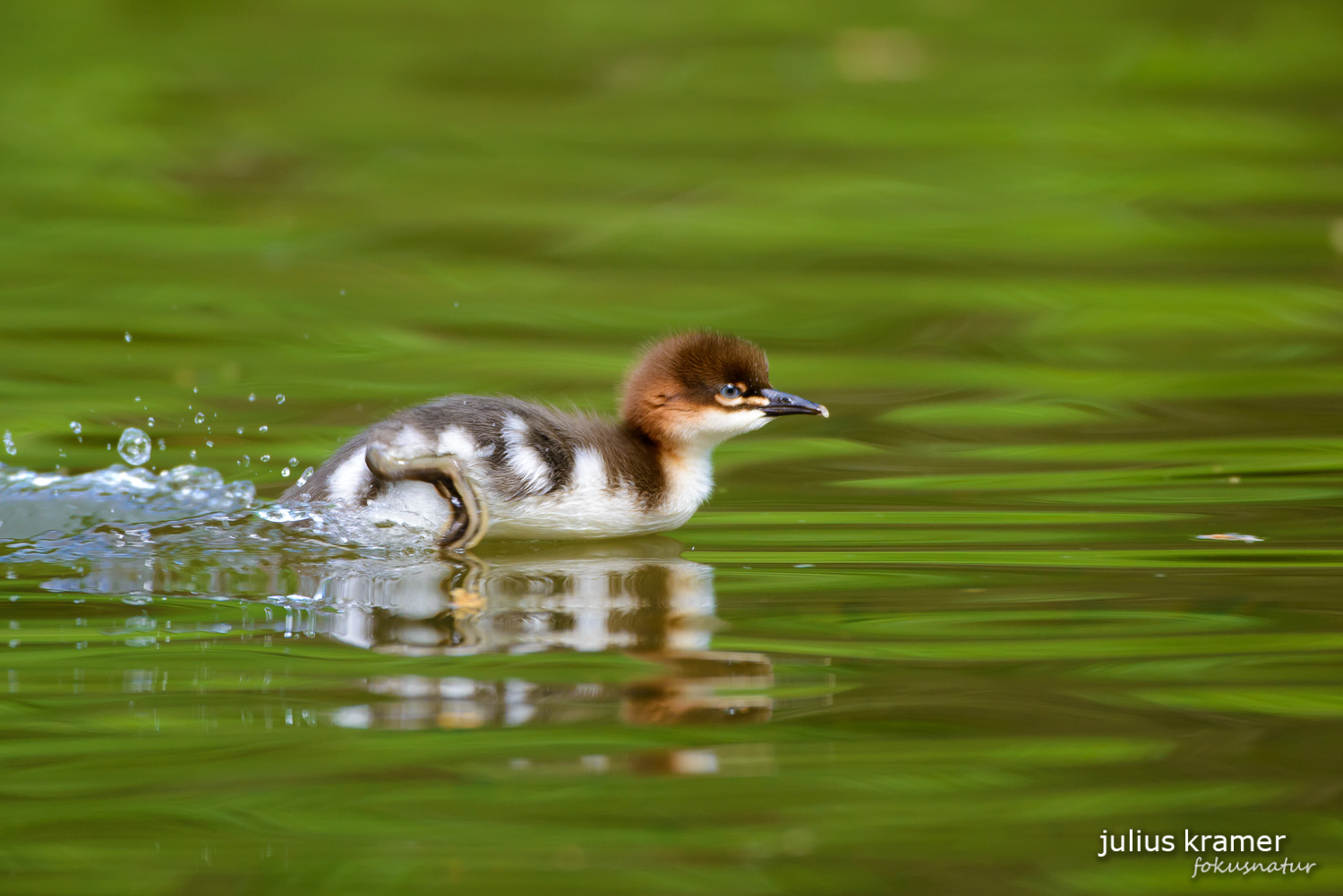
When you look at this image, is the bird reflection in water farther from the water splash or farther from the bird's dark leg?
the water splash

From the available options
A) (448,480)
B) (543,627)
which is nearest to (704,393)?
(448,480)

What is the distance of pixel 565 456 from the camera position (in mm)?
5172

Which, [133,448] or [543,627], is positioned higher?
[133,448]

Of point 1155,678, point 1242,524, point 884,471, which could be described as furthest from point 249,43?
point 1155,678

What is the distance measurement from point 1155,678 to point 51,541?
286 centimetres

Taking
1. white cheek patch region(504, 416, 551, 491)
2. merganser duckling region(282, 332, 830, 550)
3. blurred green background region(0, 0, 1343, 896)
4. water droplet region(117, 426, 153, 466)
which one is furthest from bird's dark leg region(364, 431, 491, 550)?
water droplet region(117, 426, 153, 466)

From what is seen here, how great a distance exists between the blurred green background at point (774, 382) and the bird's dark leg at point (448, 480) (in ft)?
1.37

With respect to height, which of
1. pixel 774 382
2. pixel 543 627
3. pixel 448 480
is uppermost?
pixel 774 382

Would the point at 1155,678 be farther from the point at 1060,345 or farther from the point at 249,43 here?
the point at 249,43

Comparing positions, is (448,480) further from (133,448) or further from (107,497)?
(133,448)

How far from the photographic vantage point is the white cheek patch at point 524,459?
16.7 feet

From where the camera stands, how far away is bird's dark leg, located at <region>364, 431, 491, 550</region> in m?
4.93

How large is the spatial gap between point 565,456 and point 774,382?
1948 millimetres

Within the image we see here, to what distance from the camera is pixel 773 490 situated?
19.1ft
